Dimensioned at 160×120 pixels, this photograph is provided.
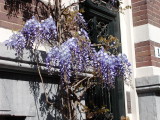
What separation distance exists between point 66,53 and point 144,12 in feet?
10.5

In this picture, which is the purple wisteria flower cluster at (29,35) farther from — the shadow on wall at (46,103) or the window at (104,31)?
the window at (104,31)

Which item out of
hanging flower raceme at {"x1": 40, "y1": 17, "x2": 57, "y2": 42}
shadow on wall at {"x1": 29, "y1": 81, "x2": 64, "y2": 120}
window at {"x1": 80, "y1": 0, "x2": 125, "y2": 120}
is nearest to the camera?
hanging flower raceme at {"x1": 40, "y1": 17, "x2": 57, "y2": 42}

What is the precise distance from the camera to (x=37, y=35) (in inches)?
150

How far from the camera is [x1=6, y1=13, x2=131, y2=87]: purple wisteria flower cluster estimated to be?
3.76 m

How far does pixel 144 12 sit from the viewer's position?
6.52 m

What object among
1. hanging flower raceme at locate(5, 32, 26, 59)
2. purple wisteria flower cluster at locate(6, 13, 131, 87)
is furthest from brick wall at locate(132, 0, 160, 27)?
hanging flower raceme at locate(5, 32, 26, 59)

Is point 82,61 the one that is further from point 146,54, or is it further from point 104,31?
point 146,54

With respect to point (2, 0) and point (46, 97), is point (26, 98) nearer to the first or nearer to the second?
point (46, 97)

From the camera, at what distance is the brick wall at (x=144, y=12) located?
6516 millimetres

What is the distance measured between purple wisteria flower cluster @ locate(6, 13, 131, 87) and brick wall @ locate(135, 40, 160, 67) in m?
2.21

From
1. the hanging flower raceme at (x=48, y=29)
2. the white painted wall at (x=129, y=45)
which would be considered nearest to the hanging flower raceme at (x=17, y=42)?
the hanging flower raceme at (x=48, y=29)

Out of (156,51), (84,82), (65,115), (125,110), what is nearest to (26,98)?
(65,115)

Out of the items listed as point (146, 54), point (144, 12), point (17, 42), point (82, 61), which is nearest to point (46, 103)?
point (82, 61)

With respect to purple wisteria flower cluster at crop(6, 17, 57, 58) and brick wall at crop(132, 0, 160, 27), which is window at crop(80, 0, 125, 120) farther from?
purple wisteria flower cluster at crop(6, 17, 57, 58)
